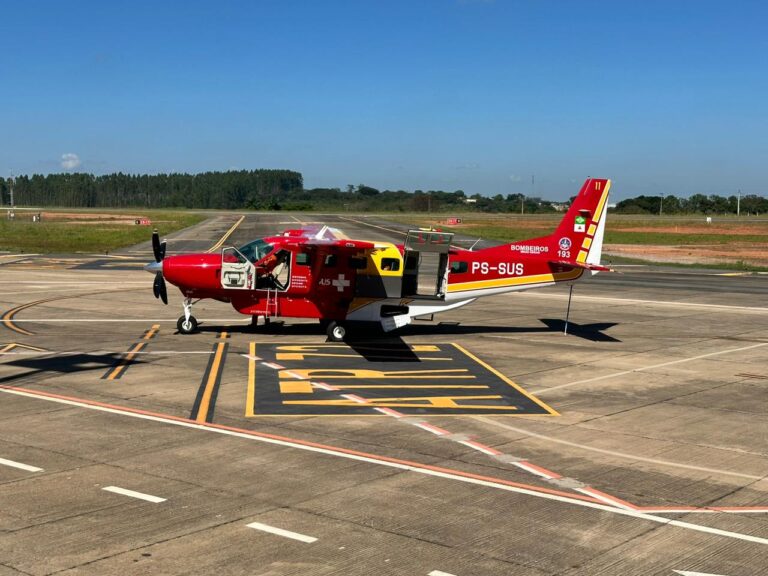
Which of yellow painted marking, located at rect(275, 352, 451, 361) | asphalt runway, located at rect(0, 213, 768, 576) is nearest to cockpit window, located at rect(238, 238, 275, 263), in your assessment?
asphalt runway, located at rect(0, 213, 768, 576)

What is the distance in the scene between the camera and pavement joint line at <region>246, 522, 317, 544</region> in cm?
1102

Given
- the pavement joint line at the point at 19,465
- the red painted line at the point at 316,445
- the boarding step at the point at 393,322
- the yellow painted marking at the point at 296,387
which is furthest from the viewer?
the boarding step at the point at 393,322

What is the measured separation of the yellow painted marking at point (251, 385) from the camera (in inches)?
725

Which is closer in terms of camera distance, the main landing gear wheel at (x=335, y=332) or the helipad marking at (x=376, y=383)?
the helipad marking at (x=376, y=383)

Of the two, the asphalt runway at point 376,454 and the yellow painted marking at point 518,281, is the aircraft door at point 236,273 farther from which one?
the yellow painted marking at point 518,281

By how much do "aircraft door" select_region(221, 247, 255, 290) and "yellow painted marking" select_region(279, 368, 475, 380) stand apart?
5689 mm

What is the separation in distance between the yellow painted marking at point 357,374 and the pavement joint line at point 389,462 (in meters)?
5.03

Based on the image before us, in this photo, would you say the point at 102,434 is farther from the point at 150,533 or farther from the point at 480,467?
the point at 480,467

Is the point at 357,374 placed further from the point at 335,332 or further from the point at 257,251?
the point at 257,251

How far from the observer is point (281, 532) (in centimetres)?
1126

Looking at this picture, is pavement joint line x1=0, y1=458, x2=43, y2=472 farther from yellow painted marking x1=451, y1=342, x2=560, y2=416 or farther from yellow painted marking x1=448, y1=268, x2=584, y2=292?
yellow painted marking x1=448, y1=268, x2=584, y2=292

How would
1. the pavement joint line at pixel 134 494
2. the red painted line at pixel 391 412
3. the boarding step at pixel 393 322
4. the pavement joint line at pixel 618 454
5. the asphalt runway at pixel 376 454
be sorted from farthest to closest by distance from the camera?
the boarding step at pixel 393 322, the red painted line at pixel 391 412, the pavement joint line at pixel 618 454, the pavement joint line at pixel 134 494, the asphalt runway at pixel 376 454

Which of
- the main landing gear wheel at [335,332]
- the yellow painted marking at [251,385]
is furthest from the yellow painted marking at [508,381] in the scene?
the yellow painted marking at [251,385]

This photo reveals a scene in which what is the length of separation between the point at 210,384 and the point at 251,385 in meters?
1.01
